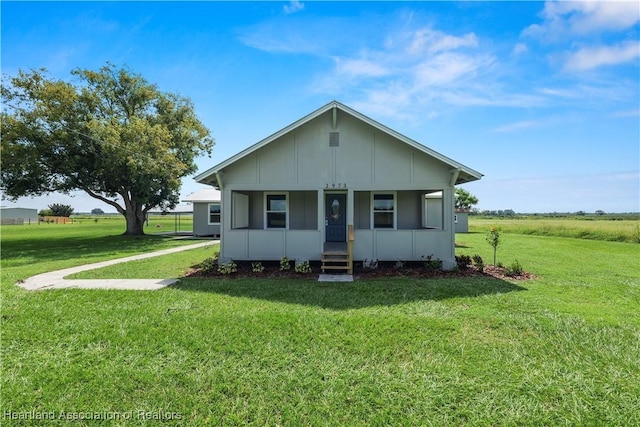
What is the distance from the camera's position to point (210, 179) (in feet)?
37.6

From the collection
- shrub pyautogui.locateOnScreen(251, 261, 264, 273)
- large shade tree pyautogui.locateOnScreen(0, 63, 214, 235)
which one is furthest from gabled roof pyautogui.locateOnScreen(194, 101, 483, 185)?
large shade tree pyautogui.locateOnScreen(0, 63, 214, 235)

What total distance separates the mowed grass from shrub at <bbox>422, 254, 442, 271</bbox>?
2615mm

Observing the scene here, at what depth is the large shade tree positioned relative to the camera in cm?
1866

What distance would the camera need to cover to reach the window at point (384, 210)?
38.8 feet

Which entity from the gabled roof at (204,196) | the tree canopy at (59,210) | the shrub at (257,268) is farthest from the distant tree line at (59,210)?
the shrub at (257,268)

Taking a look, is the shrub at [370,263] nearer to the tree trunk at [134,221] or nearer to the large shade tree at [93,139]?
the large shade tree at [93,139]

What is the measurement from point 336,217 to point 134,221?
2054 cm

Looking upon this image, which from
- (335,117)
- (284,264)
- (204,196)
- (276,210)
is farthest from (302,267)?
(204,196)

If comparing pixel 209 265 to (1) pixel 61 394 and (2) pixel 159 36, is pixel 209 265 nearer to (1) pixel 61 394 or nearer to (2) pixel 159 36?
(1) pixel 61 394

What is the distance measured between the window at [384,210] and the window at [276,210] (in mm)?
3549

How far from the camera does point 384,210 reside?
11867 mm

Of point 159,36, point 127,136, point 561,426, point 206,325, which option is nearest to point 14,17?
point 159,36

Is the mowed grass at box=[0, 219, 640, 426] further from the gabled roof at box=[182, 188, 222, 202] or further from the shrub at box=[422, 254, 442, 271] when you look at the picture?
the gabled roof at box=[182, 188, 222, 202]

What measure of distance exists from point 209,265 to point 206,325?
5.08 meters
